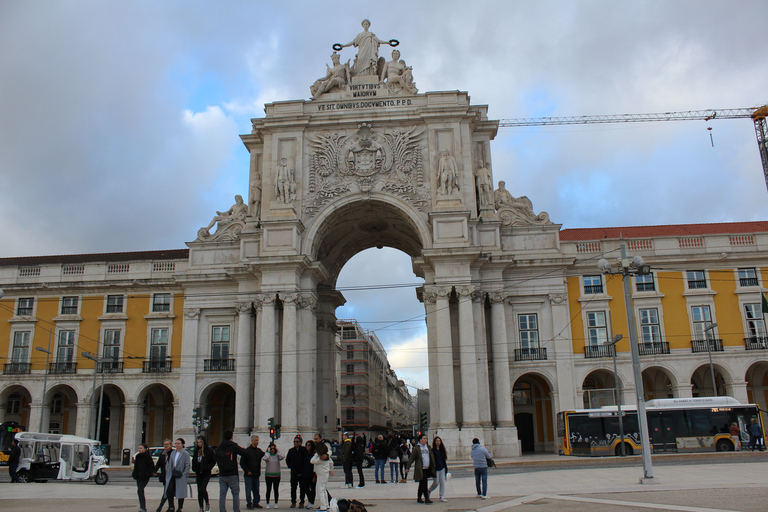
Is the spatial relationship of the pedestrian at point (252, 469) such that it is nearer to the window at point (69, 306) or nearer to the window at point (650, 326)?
the window at point (650, 326)

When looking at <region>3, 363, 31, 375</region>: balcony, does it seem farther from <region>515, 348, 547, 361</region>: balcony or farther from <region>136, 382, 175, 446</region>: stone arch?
<region>515, 348, 547, 361</region>: balcony

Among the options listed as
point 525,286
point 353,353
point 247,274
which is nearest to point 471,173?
point 525,286

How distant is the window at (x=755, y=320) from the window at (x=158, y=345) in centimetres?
3531

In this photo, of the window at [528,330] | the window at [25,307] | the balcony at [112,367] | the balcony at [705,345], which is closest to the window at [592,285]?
the window at [528,330]

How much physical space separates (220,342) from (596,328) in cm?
2270

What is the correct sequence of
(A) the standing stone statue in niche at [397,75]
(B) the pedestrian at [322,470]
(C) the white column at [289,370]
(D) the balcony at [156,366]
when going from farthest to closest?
(A) the standing stone statue in niche at [397,75], (D) the balcony at [156,366], (C) the white column at [289,370], (B) the pedestrian at [322,470]

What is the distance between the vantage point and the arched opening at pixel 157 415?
44.9m

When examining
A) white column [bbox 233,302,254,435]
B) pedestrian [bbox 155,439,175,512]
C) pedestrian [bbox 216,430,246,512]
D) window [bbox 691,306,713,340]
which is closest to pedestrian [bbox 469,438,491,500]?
pedestrian [bbox 216,430,246,512]

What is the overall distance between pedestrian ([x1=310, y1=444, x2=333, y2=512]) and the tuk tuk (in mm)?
15175

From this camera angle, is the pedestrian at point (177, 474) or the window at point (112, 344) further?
the window at point (112, 344)

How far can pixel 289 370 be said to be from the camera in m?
37.1

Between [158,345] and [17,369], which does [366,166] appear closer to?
[158,345]

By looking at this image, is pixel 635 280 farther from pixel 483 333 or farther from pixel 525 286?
pixel 483 333

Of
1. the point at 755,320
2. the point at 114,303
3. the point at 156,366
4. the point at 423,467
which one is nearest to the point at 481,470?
the point at 423,467
